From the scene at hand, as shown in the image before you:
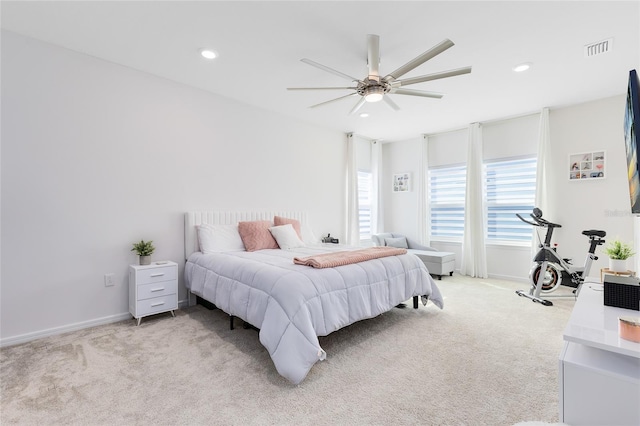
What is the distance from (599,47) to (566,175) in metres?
2.25

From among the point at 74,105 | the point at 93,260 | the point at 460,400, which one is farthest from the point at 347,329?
the point at 74,105

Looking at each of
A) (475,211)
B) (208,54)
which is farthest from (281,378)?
(475,211)

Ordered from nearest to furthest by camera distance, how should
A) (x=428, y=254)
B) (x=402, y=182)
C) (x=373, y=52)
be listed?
(x=373, y=52)
(x=428, y=254)
(x=402, y=182)

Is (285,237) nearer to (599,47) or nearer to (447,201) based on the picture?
(447,201)

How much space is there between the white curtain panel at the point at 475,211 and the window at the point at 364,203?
1.89 meters

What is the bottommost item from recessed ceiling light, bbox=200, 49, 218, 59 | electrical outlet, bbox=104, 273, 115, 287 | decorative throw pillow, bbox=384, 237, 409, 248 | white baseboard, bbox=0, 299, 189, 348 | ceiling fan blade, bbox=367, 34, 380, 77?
white baseboard, bbox=0, 299, 189, 348

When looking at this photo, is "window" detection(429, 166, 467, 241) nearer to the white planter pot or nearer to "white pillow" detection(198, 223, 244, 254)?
the white planter pot

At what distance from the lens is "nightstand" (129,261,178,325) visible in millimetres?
3014

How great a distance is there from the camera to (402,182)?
6.43 meters

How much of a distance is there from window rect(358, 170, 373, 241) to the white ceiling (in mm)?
2676

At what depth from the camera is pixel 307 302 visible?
2.17 m

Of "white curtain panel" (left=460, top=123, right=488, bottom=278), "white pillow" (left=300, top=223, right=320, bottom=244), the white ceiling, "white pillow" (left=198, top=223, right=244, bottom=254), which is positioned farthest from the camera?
"white curtain panel" (left=460, top=123, right=488, bottom=278)

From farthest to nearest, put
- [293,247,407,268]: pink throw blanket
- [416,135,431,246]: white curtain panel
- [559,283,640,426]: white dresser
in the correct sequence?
[416,135,431,246]: white curtain panel, [293,247,407,268]: pink throw blanket, [559,283,640,426]: white dresser

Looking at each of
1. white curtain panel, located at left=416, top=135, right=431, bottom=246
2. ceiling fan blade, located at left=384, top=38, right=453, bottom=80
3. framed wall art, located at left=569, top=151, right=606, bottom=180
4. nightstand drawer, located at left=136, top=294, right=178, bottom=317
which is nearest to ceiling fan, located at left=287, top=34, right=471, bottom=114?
ceiling fan blade, located at left=384, top=38, right=453, bottom=80
